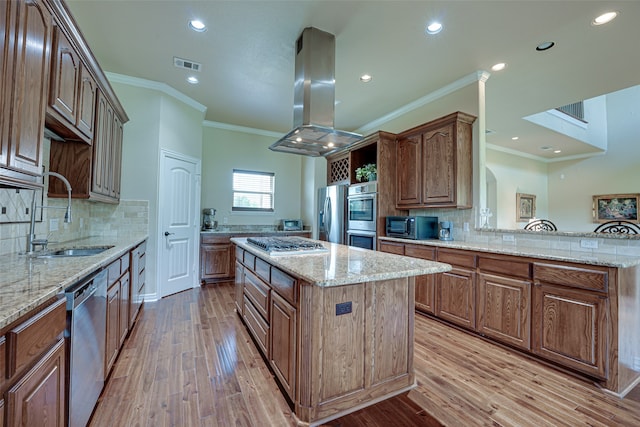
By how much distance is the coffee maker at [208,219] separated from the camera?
507 cm

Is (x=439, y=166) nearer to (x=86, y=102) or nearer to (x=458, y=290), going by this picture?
(x=458, y=290)

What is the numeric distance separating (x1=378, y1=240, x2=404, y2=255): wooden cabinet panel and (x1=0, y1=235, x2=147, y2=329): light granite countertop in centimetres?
297

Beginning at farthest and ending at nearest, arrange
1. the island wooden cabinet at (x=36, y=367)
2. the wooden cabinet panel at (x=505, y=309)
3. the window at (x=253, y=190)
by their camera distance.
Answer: the window at (x=253, y=190)
the wooden cabinet panel at (x=505, y=309)
the island wooden cabinet at (x=36, y=367)

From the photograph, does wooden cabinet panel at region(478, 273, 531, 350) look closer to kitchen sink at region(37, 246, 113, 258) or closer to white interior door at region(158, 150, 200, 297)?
kitchen sink at region(37, 246, 113, 258)

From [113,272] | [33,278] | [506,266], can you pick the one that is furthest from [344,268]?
[506,266]

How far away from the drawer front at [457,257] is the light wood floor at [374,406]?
2.41 feet

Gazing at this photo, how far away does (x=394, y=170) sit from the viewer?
405 cm

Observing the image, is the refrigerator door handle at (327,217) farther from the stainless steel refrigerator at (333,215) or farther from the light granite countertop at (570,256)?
the light granite countertop at (570,256)

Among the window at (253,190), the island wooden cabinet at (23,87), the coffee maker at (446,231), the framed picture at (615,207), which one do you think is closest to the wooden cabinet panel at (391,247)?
the coffee maker at (446,231)

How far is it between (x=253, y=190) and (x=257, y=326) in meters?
3.79

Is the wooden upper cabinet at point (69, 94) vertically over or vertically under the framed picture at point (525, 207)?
over

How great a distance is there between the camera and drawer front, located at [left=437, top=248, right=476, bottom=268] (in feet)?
8.95

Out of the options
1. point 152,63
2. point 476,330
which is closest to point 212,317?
point 476,330

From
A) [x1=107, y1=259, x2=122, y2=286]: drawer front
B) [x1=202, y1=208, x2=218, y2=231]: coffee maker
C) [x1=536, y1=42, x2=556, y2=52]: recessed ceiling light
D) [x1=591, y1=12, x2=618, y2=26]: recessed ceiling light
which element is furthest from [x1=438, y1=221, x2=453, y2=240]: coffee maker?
[x1=202, y1=208, x2=218, y2=231]: coffee maker
